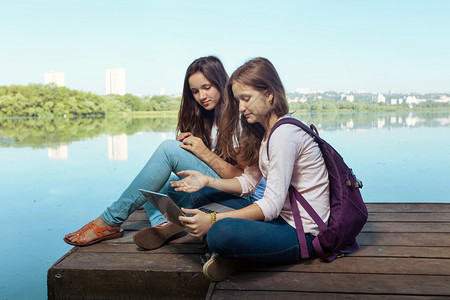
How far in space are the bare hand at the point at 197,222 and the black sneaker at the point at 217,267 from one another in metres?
0.10

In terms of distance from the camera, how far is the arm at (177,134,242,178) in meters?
2.18

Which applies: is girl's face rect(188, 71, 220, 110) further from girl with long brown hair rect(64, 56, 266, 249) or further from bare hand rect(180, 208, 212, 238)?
bare hand rect(180, 208, 212, 238)

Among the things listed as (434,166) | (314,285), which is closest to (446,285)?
(314,285)

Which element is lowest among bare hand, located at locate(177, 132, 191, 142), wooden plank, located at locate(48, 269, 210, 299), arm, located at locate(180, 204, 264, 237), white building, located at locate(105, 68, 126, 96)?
wooden plank, located at locate(48, 269, 210, 299)

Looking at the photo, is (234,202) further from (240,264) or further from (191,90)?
(191,90)

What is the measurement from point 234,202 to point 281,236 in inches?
15.5

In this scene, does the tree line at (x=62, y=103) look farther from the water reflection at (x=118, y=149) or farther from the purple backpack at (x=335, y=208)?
the purple backpack at (x=335, y=208)

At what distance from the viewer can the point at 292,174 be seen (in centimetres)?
→ 174

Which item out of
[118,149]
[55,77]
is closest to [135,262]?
[118,149]

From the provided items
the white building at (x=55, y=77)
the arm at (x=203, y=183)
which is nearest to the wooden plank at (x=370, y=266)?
the arm at (x=203, y=183)

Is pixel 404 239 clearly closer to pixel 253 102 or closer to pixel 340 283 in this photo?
pixel 340 283

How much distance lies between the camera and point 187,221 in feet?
5.39

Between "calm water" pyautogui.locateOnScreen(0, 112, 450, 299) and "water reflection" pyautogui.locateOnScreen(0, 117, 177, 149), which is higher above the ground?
"water reflection" pyautogui.locateOnScreen(0, 117, 177, 149)

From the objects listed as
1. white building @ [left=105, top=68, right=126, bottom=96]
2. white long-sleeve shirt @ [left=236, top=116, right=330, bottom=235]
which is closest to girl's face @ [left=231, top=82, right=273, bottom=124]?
white long-sleeve shirt @ [left=236, top=116, right=330, bottom=235]
